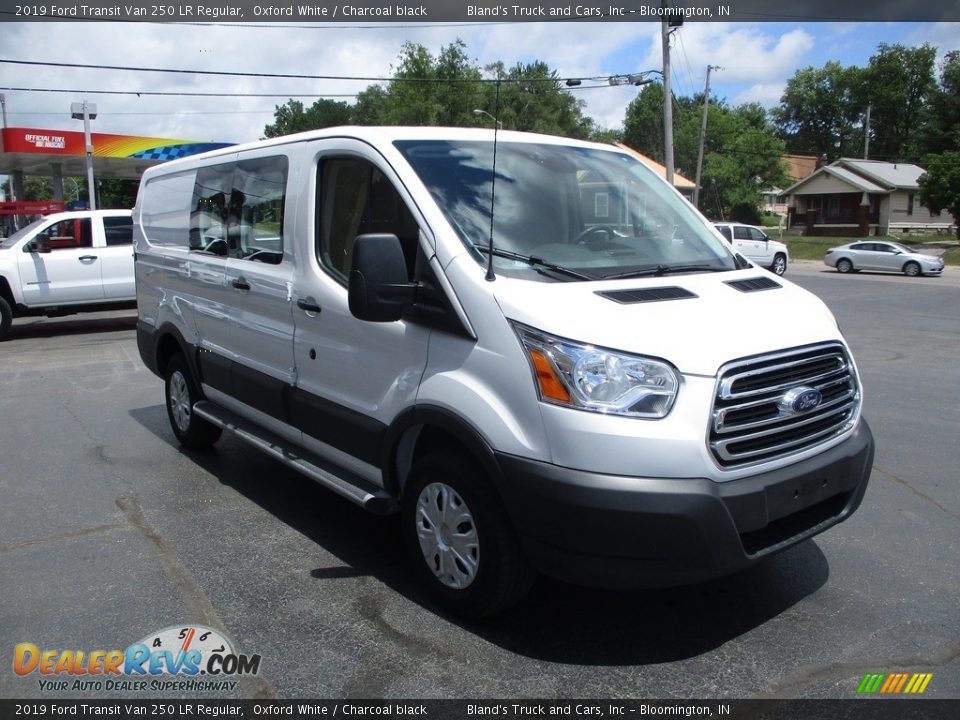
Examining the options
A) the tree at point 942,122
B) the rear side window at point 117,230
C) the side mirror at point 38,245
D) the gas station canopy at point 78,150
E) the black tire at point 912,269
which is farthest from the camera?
the tree at point 942,122

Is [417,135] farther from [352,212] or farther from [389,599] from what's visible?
[389,599]

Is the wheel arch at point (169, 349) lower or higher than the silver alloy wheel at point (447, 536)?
higher

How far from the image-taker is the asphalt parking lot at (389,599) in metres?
3.32

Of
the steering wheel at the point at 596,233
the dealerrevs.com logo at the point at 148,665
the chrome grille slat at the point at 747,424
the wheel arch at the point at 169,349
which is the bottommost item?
the dealerrevs.com logo at the point at 148,665

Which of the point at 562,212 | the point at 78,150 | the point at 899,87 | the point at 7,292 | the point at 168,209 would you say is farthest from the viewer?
the point at 899,87

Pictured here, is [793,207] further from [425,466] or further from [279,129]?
[425,466]

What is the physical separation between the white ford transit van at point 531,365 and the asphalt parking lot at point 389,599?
397 millimetres

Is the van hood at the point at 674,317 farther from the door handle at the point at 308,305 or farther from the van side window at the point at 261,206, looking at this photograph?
the van side window at the point at 261,206

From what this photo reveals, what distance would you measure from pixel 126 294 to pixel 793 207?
57.3m

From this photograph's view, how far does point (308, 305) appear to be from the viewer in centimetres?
452

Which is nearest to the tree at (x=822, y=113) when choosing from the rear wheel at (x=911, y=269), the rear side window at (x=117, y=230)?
the rear wheel at (x=911, y=269)

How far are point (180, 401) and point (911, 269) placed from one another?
1185 inches

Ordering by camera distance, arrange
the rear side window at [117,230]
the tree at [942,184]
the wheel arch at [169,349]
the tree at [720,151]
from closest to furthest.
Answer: the wheel arch at [169,349], the rear side window at [117,230], the tree at [942,184], the tree at [720,151]

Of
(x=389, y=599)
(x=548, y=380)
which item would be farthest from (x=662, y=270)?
(x=389, y=599)
